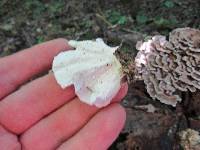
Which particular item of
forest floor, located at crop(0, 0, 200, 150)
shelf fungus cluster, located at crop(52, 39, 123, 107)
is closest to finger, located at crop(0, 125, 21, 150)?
shelf fungus cluster, located at crop(52, 39, 123, 107)

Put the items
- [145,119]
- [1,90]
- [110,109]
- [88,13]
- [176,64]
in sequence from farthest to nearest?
1. [88,13]
2. [145,119]
3. [176,64]
4. [1,90]
5. [110,109]

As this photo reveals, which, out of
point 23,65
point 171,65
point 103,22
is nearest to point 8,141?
point 23,65

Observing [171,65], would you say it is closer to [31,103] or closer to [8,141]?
[31,103]

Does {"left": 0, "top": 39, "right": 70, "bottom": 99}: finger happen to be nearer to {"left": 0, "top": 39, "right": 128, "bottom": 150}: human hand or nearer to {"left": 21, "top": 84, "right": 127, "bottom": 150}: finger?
{"left": 0, "top": 39, "right": 128, "bottom": 150}: human hand

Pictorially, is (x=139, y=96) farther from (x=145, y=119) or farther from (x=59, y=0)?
(x=59, y=0)

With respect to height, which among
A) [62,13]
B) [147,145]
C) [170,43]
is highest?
[170,43]

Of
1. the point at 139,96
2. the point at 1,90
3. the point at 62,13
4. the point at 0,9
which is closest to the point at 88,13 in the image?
the point at 62,13
